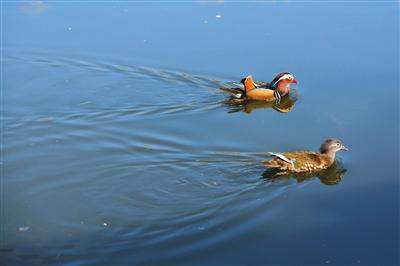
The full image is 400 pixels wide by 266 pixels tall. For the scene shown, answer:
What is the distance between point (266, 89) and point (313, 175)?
2.68 metres

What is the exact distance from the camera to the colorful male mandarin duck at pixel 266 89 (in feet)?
32.8

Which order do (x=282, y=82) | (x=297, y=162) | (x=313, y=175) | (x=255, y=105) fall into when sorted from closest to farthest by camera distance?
(x=297, y=162) < (x=313, y=175) < (x=282, y=82) < (x=255, y=105)

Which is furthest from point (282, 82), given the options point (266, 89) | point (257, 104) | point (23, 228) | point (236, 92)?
point (23, 228)

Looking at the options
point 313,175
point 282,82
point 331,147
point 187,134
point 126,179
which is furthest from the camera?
point 282,82

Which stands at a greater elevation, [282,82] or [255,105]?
[282,82]

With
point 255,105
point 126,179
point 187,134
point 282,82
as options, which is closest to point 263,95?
point 255,105

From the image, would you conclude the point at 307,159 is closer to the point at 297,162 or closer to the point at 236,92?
the point at 297,162

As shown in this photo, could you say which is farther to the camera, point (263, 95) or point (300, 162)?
point (263, 95)

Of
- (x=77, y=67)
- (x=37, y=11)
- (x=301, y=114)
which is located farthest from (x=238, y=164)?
(x=37, y=11)

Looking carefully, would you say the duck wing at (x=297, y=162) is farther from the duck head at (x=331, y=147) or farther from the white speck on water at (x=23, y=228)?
the white speck on water at (x=23, y=228)

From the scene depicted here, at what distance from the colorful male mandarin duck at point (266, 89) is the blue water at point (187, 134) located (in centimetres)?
19

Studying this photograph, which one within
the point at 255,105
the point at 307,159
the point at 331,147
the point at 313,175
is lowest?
the point at 313,175

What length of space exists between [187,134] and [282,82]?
2205 millimetres

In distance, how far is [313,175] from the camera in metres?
7.79
